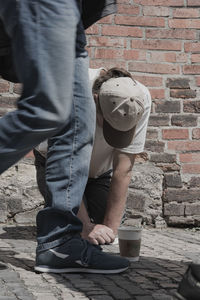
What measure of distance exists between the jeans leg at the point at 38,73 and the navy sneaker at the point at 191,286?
0.56 meters

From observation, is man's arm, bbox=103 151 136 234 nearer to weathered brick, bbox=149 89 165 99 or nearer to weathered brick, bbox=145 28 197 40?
weathered brick, bbox=149 89 165 99

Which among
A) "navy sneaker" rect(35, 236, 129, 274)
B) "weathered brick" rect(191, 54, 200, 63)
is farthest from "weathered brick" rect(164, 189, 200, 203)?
"navy sneaker" rect(35, 236, 129, 274)

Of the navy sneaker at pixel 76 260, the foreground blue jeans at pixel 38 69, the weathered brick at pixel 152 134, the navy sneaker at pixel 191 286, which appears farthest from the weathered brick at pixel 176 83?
the navy sneaker at pixel 191 286

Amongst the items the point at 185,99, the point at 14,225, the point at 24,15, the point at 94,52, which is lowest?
the point at 14,225

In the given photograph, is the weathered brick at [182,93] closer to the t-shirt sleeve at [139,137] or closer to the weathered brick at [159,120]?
the weathered brick at [159,120]

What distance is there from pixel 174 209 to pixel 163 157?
1.19ft

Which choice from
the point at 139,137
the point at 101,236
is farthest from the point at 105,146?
the point at 101,236

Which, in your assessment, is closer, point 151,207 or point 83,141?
point 83,141

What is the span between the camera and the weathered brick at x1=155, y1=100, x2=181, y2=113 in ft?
12.9

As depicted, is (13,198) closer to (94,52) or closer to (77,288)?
(94,52)

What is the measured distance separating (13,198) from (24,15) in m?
2.24

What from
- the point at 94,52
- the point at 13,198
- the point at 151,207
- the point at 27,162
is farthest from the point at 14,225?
the point at 94,52

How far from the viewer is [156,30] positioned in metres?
3.95

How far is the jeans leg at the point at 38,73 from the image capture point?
5.32 feet
